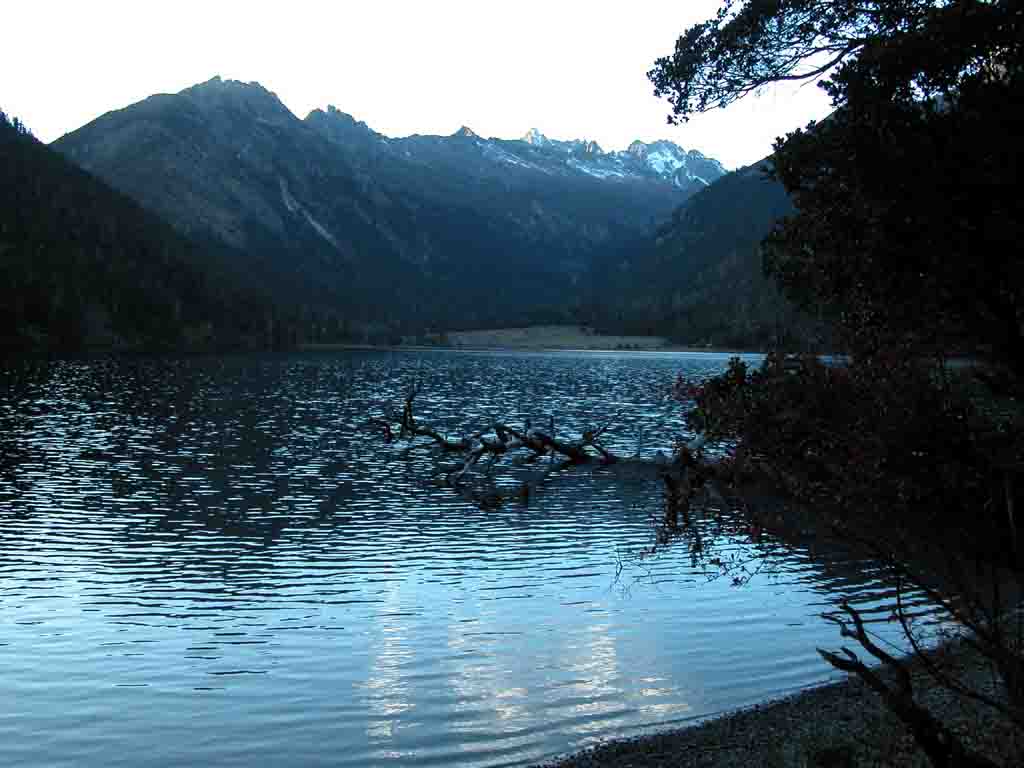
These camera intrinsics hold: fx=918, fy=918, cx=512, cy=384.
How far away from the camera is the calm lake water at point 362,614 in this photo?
16.6 meters

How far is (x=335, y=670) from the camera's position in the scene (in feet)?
63.7

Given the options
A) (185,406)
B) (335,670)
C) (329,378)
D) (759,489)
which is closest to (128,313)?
(329,378)

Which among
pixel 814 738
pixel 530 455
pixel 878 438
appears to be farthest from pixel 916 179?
pixel 530 455

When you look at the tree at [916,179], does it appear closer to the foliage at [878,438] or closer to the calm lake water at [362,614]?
the foliage at [878,438]

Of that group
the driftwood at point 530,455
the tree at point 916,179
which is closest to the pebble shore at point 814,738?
the tree at point 916,179

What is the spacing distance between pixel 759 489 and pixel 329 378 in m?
87.9

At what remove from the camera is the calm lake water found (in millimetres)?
16578

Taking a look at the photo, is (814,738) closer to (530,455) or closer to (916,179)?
(916,179)

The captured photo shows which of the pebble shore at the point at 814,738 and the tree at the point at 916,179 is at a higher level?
the tree at the point at 916,179

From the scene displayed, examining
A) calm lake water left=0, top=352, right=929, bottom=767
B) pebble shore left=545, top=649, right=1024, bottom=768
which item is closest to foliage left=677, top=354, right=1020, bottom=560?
pebble shore left=545, top=649, right=1024, bottom=768

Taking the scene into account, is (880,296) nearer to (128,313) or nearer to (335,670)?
(335,670)

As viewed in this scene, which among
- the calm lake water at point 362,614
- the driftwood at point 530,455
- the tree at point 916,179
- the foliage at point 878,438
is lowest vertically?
the calm lake water at point 362,614

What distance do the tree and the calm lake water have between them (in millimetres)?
8245

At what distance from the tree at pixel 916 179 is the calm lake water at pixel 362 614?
824 centimetres
